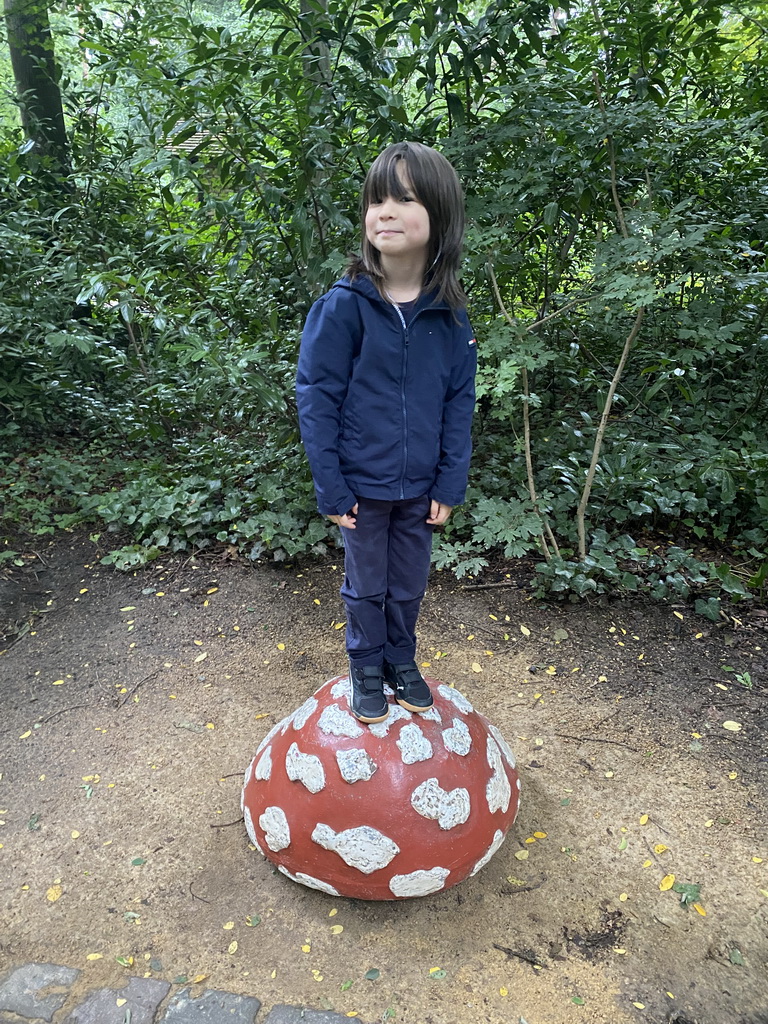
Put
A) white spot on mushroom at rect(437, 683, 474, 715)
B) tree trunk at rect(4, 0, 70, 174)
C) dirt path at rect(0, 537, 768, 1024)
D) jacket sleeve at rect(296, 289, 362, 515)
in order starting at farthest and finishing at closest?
tree trunk at rect(4, 0, 70, 174) → white spot on mushroom at rect(437, 683, 474, 715) → dirt path at rect(0, 537, 768, 1024) → jacket sleeve at rect(296, 289, 362, 515)

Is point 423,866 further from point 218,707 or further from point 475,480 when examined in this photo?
point 475,480

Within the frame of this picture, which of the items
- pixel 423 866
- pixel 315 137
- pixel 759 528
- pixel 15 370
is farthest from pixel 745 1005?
pixel 15 370

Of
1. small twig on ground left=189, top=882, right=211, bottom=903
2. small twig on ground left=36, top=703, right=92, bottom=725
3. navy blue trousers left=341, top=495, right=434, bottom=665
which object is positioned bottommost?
small twig on ground left=36, top=703, right=92, bottom=725

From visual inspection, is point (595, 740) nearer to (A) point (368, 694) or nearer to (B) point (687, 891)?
(B) point (687, 891)

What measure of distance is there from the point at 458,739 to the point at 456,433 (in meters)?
0.96

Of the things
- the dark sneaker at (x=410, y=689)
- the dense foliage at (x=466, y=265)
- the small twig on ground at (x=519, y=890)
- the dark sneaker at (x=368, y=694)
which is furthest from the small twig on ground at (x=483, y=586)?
the small twig on ground at (x=519, y=890)

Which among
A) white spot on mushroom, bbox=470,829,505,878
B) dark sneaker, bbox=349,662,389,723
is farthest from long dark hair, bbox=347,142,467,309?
white spot on mushroom, bbox=470,829,505,878

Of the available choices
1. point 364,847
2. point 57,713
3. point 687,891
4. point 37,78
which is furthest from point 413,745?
point 37,78

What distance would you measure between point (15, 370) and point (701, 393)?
465 cm

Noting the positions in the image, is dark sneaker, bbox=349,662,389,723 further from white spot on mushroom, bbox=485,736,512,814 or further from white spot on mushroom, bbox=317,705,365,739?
white spot on mushroom, bbox=485,736,512,814

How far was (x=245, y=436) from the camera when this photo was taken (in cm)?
466

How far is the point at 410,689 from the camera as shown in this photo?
2.22m

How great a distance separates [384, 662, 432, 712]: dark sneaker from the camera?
7.20ft

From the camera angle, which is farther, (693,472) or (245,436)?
(245,436)
